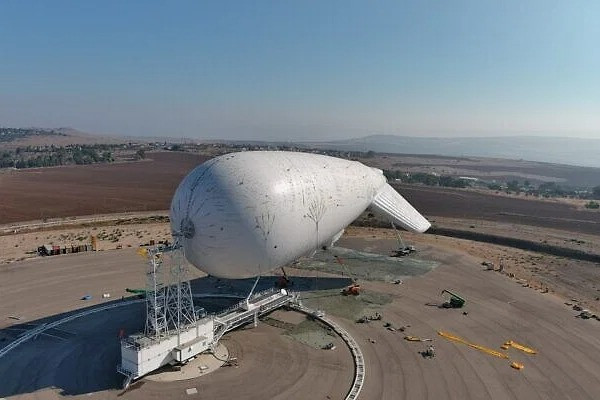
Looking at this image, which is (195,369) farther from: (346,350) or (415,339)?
(415,339)

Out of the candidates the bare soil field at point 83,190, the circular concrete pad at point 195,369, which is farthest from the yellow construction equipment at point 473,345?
the bare soil field at point 83,190

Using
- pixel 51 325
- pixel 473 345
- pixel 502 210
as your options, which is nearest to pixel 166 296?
pixel 51 325

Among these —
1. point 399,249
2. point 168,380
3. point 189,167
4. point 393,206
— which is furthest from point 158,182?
point 168,380

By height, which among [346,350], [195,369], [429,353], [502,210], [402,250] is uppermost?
[502,210]

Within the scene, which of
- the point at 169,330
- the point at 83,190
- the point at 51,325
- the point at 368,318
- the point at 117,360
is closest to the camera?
the point at 169,330

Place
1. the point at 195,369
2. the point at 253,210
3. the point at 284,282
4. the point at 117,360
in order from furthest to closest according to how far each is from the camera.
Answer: the point at 284,282 → the point at 117,360 → the point at 195,369 → the point at 253,210

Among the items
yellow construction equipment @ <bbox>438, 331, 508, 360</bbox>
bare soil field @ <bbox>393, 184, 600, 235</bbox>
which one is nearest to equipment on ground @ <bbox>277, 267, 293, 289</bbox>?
yellow construction equipment @ <bbox>438, 331, 508, 360</bbox>

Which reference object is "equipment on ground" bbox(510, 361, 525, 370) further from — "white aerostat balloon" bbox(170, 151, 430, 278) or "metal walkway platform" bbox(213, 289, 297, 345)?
"metal walkway platform" bbox(213, 289, 297, 345)
